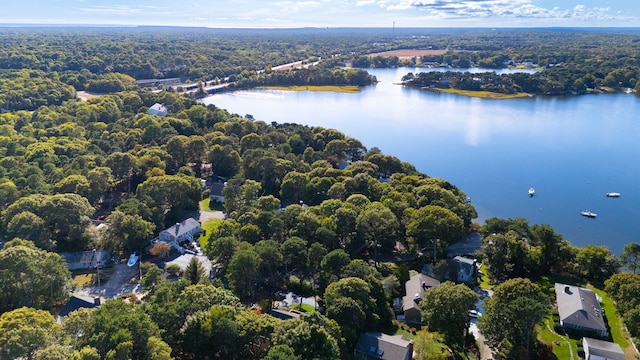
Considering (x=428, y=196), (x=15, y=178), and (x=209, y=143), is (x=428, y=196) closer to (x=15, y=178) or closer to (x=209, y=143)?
(x=209, y=143)

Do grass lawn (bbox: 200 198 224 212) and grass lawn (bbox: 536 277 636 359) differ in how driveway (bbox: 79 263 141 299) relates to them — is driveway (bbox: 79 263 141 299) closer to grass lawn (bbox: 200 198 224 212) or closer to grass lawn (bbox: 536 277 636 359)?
grass lawn (bbox: 200 198 224 212)

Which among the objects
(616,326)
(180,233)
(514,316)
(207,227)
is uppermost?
(514,316)

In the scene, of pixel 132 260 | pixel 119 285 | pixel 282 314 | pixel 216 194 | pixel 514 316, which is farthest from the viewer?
pixel 216 194

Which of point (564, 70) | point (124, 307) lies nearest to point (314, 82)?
point (564, 70)

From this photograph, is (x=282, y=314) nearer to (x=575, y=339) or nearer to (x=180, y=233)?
(x=180, y=233)

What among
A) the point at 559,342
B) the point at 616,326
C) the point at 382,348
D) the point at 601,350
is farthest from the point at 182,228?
the point at 616,326

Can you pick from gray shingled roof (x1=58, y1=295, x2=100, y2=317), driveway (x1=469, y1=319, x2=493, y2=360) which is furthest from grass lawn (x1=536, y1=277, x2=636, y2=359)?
gray shingled roof (x1=58, y1=295, x2=100, y2=317)

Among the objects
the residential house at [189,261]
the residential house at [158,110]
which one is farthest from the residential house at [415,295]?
the residential house at [158,110]
